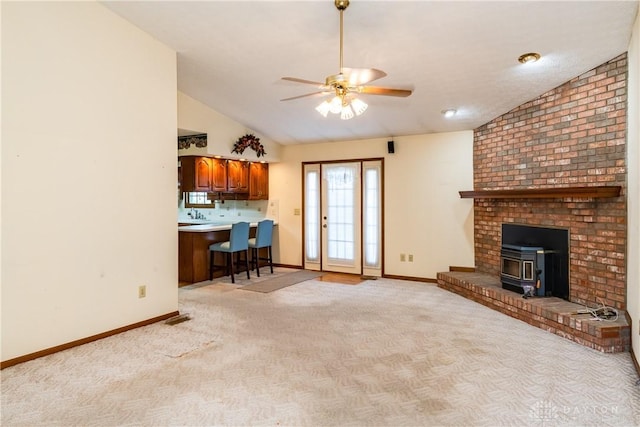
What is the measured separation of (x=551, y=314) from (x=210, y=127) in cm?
504

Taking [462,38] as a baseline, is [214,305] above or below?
below

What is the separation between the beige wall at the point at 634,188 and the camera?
2.98m

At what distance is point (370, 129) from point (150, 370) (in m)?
4.59

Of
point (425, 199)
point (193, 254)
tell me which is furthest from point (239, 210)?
point (425, 199)

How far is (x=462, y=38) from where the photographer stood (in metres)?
3.48

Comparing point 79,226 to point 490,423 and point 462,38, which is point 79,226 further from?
point 462,38

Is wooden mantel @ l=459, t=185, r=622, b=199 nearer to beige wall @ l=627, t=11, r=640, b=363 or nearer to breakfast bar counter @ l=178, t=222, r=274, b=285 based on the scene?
beige wall @ l=627, t=11, r=640, b=363

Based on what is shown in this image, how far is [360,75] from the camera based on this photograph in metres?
2.89

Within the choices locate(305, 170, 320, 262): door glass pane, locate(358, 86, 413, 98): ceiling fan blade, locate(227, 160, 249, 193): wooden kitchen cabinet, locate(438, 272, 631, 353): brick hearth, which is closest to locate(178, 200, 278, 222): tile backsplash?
locate(227, 160, 249, 193): wooden kitchen cabinet

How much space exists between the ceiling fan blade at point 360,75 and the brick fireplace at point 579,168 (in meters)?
2.42

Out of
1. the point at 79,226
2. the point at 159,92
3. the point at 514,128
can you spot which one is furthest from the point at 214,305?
the point at 514,128

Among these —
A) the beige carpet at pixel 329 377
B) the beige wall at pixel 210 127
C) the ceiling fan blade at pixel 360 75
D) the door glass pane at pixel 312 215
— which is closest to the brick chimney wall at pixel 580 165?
the beige carpet at pixel 329 377

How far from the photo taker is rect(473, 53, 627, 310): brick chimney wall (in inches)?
142

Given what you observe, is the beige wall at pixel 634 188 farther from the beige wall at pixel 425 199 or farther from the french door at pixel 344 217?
the french door at pixel 344 217
